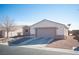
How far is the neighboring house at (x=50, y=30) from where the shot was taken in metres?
5.21

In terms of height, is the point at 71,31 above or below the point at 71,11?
below

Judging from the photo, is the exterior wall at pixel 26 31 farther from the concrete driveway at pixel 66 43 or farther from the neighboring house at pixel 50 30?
the concrete driveway at pixel 66 43

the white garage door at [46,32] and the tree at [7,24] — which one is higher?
the tree at [7,24]

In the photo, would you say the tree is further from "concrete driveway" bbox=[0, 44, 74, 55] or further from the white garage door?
the white garage door

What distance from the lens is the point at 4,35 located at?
Result: 5.21m

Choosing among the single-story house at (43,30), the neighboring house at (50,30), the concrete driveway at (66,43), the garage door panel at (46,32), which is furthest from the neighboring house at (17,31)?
the concrete driveway at (66,43)

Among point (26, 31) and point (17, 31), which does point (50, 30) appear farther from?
point (17, 31)

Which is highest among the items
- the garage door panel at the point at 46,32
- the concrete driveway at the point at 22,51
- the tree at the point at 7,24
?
the tree at the point at 7,24

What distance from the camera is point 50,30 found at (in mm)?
5223

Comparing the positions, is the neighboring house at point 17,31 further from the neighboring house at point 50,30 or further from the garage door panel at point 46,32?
the garage door panel at point 46,32
